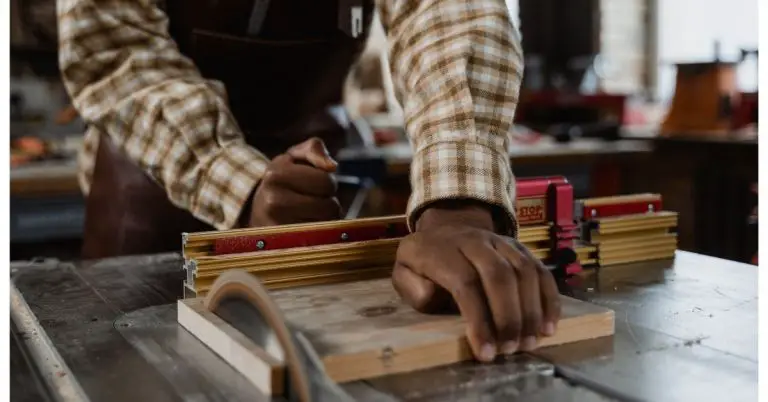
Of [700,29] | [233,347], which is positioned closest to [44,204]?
[233,347]

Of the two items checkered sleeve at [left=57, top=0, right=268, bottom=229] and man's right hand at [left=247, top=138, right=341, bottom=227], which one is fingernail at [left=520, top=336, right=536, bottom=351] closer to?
man's right hand at [left=247, top=138, right=341, bottom=227]

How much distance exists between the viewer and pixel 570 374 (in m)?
0.72

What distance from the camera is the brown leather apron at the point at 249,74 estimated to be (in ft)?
5.27

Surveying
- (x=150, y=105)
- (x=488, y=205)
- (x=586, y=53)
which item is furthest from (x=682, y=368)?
(x=586, y=53)

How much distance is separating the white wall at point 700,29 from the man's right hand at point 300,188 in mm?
4111

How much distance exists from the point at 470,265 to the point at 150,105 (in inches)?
29.4

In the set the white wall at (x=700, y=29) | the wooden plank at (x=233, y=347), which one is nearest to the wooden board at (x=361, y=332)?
the wooden plank at (x=233, y=347)

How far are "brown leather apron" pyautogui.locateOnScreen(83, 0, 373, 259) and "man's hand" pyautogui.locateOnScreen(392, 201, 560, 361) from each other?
2.78ft

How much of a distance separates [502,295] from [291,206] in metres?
0.46

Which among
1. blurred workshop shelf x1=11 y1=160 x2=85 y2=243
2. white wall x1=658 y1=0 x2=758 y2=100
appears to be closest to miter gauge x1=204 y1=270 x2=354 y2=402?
blurred workshop shelf x1=11 y1=160 x2=85 y2=243

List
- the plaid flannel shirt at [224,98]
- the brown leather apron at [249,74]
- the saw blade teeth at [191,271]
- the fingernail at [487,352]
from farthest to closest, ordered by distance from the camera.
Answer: the brown leather apron at [249,74] < the plaid flannel shirt at [224,98] < the saw blade teeth at [191,271] < the fingernail at [487,352]

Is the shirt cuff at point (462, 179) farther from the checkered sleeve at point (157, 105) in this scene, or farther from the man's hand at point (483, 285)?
the checkered sleeve at point (157, 105)

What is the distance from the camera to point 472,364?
29.6 inches

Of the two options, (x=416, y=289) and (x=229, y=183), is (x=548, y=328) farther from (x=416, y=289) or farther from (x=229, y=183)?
(x=229, y=183)
